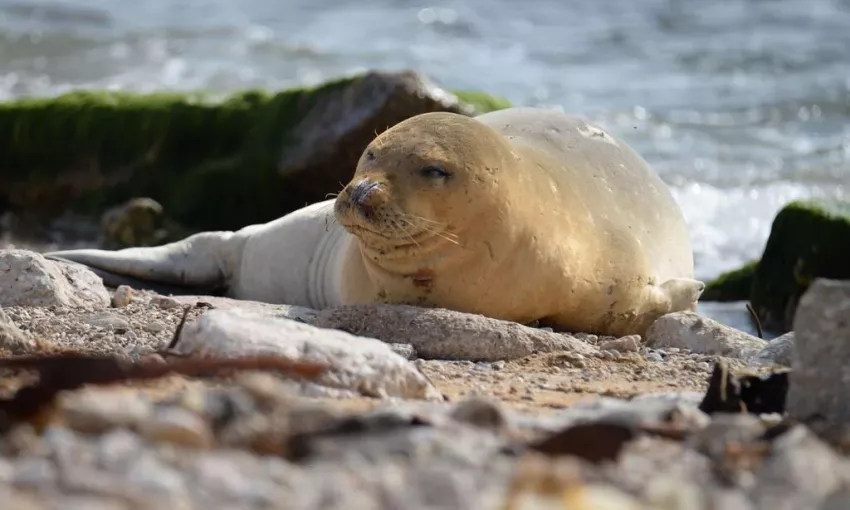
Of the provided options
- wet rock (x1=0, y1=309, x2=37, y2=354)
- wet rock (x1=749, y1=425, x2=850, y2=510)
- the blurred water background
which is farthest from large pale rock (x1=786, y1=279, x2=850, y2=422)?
the blurred water background

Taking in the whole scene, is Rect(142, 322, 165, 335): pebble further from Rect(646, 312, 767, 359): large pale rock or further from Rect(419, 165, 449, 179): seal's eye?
Rect(646, 312, 767, 359): large pale rock

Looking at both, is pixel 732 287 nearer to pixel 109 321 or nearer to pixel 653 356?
pixel 653 356

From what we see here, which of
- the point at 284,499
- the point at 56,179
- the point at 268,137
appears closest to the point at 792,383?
the point at 284,499

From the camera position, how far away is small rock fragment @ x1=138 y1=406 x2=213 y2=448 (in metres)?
2.66

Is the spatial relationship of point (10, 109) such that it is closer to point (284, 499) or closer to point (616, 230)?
point (616, 230)

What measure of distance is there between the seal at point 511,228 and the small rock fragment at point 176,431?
261 cm

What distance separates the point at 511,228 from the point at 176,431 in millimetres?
3003

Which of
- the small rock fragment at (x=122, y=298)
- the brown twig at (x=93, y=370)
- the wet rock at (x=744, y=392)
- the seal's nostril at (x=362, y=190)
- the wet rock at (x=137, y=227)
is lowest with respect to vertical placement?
the wet rock at (x=137, y=227)

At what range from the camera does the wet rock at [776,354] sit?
16.9ft

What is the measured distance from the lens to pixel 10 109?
36.7 ft

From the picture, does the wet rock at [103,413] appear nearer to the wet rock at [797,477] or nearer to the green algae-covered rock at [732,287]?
the wet rock at [797,477]

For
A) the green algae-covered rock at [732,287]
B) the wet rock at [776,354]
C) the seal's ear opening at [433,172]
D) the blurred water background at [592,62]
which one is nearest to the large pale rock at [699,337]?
the wet rock at [776,354]

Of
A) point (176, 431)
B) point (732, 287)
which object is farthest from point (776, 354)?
point (732, 287)

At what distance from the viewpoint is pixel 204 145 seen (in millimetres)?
10617
